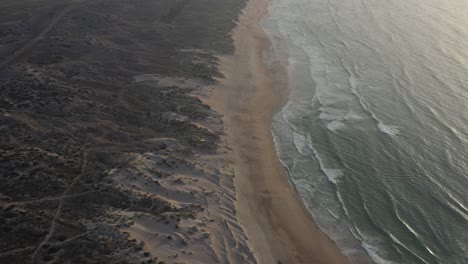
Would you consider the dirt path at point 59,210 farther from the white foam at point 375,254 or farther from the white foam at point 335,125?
the white foam at point 335,125

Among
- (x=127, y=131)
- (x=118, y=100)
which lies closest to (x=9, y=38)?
(x=118, y=100)

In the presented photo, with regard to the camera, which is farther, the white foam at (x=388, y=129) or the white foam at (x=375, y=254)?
the white foam at (x=388, y=129)

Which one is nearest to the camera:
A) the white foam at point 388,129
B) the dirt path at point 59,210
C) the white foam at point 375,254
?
the dirt path at point 59,210

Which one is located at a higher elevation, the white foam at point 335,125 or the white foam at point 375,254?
the white foam at point 335,125

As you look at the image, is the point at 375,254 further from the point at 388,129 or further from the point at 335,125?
the point at 388,129

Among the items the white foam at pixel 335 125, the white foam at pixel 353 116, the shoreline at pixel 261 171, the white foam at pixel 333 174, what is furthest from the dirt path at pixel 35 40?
the white foam at pixel 353 116

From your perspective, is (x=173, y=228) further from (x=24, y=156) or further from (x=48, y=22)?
(x=48, y=22)

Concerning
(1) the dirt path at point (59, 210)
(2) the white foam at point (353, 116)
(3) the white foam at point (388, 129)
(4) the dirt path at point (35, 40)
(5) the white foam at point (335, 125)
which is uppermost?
(4) the dirt path at point (35, 40)
